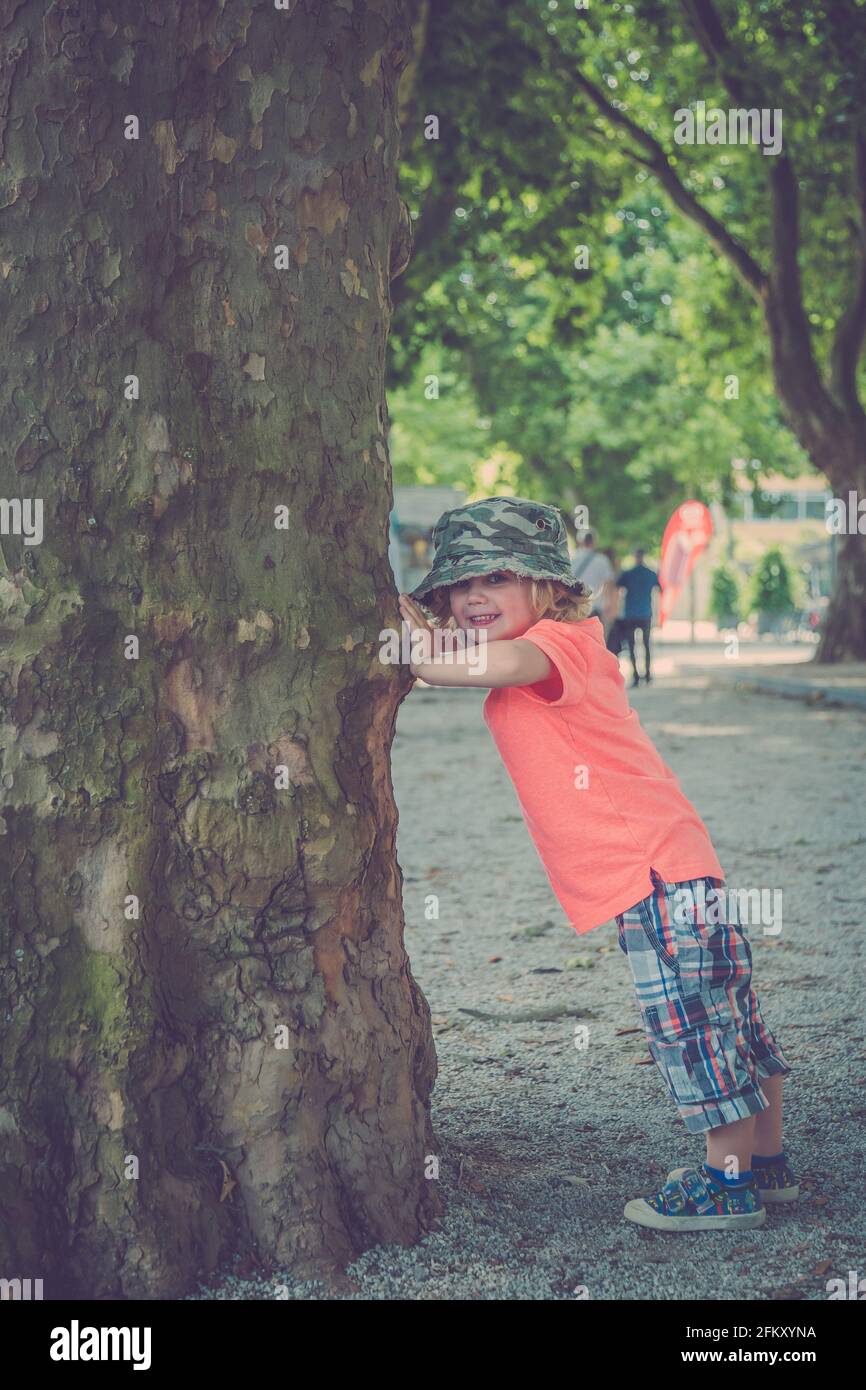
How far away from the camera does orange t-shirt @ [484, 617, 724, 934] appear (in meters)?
3.27

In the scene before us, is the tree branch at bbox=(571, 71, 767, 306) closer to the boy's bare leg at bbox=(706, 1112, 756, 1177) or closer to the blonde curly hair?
the blonde curly hair

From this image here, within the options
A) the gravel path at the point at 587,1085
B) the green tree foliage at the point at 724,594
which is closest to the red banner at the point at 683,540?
the gravel path at the point at 587,1085

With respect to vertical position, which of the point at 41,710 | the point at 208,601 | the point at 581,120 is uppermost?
the point at 581,120

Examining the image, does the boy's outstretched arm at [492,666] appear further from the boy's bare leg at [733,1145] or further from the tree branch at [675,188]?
the tree branch at [675,188]

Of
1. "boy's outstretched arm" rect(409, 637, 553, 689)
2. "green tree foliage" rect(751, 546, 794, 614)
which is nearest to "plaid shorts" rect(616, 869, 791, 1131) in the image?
"boy's outstretched arm" rect(409, 637, 553, 689)

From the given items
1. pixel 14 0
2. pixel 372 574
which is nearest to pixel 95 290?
pixel 14 0

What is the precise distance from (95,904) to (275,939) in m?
0.37

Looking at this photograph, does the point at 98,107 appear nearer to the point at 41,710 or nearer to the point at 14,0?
the point at 14,0

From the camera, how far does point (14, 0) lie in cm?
290

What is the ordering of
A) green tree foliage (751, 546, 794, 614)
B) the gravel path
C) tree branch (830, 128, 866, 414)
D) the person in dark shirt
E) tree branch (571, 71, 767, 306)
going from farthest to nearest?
green tree foliage (751, 546, 794, 614)
tree branch (830, 128, 866, 414)
the person in dark shirt
tree branch (571, 71, 767, 306)
the gravel path

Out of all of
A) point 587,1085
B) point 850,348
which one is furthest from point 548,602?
point 850,348

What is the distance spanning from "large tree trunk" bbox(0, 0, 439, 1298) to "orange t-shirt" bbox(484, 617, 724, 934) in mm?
342

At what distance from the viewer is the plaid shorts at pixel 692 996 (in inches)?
129

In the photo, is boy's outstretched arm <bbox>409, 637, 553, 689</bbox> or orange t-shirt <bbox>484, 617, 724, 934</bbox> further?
orange t-shirt <bbox>484, 617, 724, 934</bbox>
